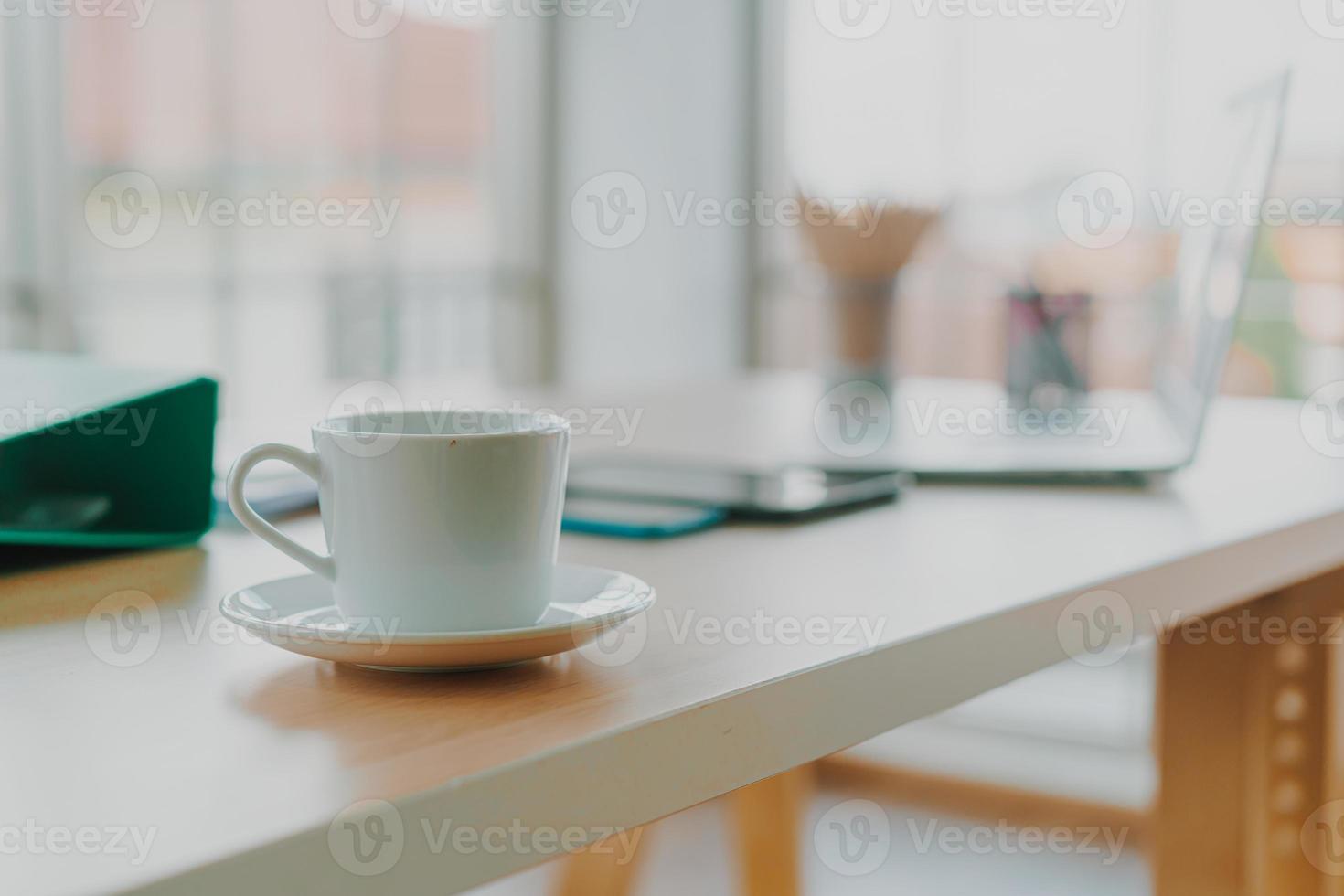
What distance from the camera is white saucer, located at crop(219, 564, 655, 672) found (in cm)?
46

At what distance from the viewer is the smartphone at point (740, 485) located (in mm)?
792

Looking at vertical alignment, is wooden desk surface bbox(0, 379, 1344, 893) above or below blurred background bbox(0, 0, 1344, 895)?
below

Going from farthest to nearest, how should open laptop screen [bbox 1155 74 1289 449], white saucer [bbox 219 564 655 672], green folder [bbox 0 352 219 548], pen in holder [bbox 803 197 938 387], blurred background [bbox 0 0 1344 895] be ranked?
blurred background [bbox 0 0 1344 895] < pen in holder [bbox 803 197 938 387] < open laptop screen [bbox 1155 74 1289 449] < green folder [bbox 0 352 219 548] < white saucer [bbox 219 564 655 672]

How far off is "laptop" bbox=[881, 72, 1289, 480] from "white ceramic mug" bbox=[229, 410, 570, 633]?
50 cm

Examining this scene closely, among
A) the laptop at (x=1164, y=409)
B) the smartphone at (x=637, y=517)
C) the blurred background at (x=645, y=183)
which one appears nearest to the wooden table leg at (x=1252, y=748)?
the laptop at (x=1164, y=409)

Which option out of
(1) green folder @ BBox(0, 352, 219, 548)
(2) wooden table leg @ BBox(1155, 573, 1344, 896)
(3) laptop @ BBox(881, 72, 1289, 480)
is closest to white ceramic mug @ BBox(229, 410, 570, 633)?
(1) green folder @ BBox(0, 352, 219, 548)

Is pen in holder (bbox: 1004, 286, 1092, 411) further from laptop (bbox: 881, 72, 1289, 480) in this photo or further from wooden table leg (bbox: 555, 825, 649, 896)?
wooden table leg (bbox: 555, 825, 649, 896)

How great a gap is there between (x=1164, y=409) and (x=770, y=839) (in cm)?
67

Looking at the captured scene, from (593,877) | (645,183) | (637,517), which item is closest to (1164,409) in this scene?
(637,517)

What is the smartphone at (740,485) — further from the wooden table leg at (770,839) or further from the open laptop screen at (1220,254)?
the wooden table leg at (770,839)

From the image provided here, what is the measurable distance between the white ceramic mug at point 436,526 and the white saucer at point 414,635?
0.01m

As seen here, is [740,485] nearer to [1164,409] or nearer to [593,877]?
[1164,409]

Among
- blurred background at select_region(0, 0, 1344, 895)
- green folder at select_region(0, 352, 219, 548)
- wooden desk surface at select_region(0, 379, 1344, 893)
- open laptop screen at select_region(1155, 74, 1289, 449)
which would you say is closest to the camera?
wooden desk surface at select_region(0, 379, 1344, 893)

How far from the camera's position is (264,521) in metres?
0.51
